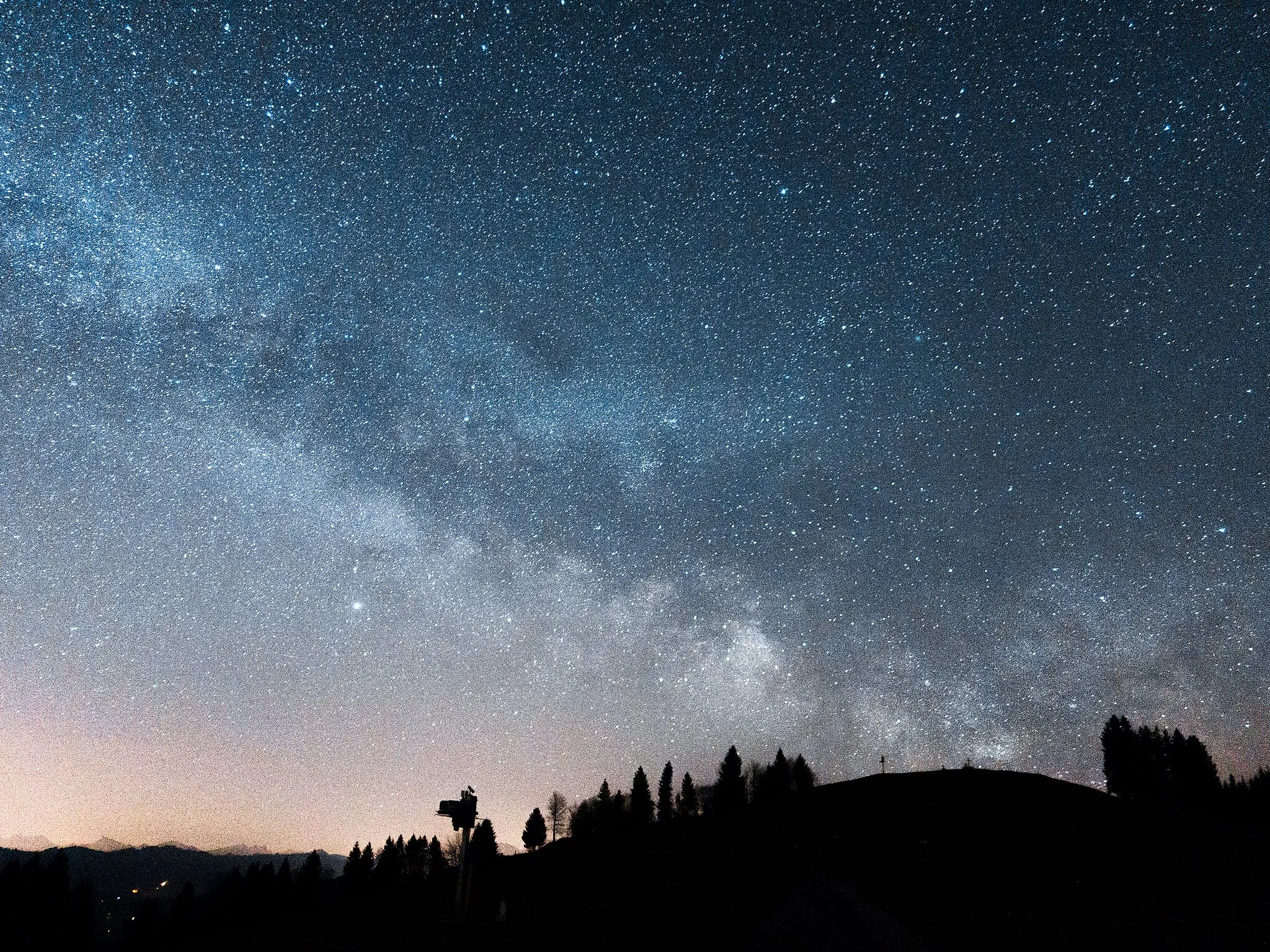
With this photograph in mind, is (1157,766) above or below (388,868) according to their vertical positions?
above

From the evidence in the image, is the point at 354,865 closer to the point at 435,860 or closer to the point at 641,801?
the point at 435,860

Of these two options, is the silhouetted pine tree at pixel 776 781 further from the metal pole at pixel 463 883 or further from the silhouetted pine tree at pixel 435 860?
the metal pole at pixel 463 883

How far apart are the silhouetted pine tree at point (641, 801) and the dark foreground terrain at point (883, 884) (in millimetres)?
A: 34771

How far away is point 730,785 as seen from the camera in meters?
93.4

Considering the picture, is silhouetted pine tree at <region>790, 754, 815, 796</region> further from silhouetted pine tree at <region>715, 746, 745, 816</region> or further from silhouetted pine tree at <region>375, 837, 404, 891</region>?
silhouetted pine tree at <region>375, 837, 404, 891</region>

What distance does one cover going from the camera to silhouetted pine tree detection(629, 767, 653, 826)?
3844 inches

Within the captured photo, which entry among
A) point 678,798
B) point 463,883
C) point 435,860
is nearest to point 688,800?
point 678,798

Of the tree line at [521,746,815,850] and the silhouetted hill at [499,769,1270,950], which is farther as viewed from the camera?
the tree line at [521,746,815,850]

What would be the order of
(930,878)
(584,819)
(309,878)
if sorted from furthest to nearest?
(584,819), (309,878), (930,878)

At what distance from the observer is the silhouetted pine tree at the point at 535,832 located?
104688 mm

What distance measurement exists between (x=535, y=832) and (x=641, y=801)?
1781 cm

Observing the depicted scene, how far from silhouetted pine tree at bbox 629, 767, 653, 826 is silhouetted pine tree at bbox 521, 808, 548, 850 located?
49.8 feet

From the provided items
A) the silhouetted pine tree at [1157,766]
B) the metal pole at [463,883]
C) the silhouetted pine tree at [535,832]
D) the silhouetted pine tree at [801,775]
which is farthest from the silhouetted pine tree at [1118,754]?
the metal pole at [463,883]

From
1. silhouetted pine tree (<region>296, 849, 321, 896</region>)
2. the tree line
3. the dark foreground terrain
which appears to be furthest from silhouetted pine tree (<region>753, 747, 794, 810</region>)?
silhouetted pine tree (<region>296, 849, 321, 896</region>)
